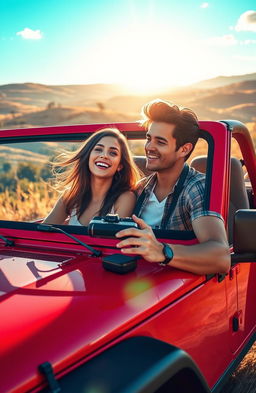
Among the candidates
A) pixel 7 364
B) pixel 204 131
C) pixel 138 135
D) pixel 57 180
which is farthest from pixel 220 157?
pixel 7 364

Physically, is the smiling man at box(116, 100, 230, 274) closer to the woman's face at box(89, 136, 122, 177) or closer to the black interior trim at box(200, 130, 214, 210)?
the black interior trim at box(200, 130, 214, 210)

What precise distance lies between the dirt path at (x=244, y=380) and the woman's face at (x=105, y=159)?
5.00ft

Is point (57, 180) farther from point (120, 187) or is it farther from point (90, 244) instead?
point (90, 244)

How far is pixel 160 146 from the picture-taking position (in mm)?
2672

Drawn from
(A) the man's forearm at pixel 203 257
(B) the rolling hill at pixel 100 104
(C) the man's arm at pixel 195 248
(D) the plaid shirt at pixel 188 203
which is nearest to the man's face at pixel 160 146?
(D) the plaid shirt at pixel 188 203

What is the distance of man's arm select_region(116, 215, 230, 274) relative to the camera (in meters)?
2.02

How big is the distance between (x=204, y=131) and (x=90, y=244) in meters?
0.85

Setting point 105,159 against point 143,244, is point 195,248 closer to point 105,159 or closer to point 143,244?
point 143,244

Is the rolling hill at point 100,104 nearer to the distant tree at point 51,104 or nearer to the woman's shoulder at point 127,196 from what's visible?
the distant tree at point 51,104

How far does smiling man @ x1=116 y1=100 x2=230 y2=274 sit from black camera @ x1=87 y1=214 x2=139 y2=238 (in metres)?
0.05

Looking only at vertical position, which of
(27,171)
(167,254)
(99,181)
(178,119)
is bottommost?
(27,171)

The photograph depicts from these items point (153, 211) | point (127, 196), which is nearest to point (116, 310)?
point (153, 211)

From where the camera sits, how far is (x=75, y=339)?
149cm

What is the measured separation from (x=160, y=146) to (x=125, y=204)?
40 centimetres
